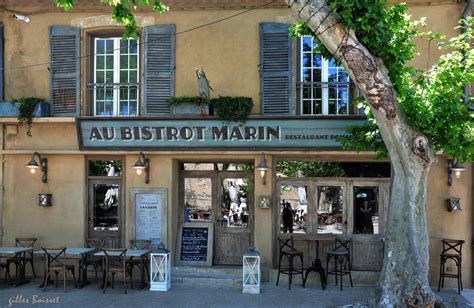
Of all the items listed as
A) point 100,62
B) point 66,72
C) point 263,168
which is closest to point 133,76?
point 100,62

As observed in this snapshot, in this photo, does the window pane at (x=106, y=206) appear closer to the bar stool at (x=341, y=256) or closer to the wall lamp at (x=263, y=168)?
the wall lamp at (x=263, y=168)

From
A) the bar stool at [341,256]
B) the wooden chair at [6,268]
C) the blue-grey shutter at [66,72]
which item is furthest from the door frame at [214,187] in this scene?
the wooden chair at [6,268]

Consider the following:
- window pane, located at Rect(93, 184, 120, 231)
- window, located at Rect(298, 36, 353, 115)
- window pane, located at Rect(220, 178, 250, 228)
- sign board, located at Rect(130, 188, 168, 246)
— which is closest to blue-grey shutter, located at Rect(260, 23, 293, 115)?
window, located at Rect(298, 36, 353, 115)

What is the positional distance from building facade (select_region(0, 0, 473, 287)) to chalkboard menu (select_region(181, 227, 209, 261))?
0.02m

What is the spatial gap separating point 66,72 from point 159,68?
6.95ft

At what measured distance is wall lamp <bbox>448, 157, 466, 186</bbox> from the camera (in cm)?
985

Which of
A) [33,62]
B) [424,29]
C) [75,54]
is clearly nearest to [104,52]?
[75,54]

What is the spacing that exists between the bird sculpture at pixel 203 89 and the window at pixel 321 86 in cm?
204

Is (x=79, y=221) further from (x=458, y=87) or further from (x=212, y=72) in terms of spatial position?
(x=458, y=87)

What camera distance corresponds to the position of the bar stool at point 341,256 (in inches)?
387

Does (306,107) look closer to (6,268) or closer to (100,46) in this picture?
(100,46)

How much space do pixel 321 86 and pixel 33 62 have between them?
21.4ft

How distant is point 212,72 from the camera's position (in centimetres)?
1070

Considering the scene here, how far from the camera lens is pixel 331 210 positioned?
423 inches
